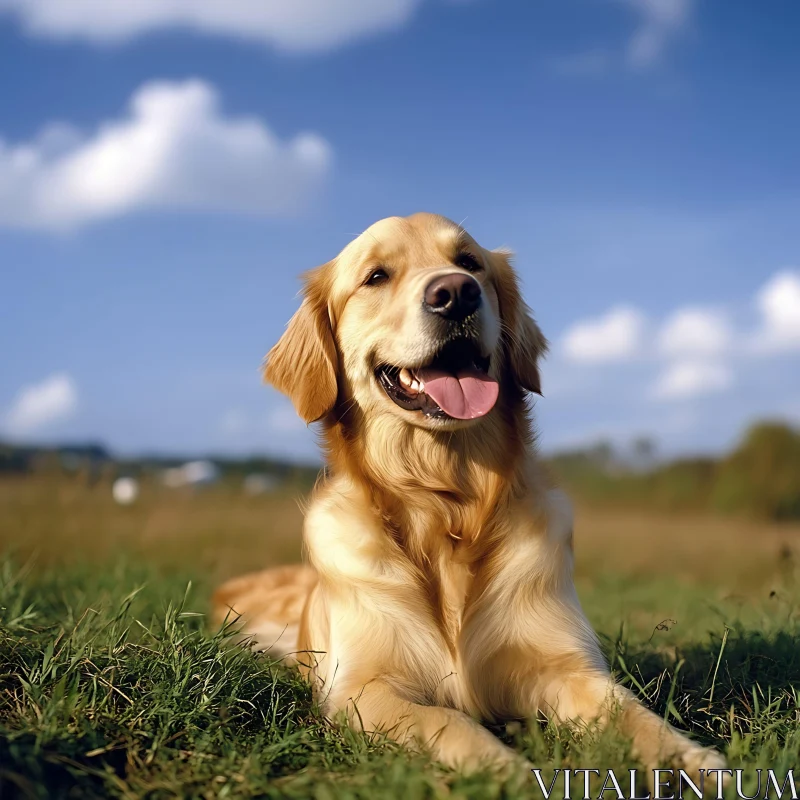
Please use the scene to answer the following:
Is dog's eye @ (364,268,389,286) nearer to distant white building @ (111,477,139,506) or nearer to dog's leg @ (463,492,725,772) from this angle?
dog's leg @ (463,492,725,772)

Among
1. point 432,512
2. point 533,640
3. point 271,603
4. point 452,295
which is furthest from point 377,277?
point 271,603

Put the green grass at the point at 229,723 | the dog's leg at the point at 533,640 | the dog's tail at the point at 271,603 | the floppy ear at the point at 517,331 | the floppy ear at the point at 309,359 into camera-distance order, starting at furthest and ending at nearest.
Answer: the dog's tail at the point at 271,603, the floppy ear at the point at 517,331, the floppy ear at the point at 309,359, the dog's leg at the point at 533,640, the green grass at the point at 229,723

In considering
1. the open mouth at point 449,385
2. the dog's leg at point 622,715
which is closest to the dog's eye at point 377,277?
the open mouth at point 449,385

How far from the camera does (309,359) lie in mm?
3482

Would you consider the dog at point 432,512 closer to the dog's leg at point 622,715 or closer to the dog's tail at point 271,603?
the dog's leg at point 622,715

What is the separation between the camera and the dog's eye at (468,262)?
346cm

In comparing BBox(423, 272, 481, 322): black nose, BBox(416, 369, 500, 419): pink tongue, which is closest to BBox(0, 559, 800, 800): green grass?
BBox(416, 369, 500, 419): pink tongue

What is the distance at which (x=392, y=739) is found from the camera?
252cm

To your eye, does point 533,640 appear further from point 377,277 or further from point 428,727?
point 377,277

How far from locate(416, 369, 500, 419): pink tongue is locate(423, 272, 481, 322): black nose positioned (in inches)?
9.0

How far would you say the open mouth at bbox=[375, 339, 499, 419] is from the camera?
10.1 ft

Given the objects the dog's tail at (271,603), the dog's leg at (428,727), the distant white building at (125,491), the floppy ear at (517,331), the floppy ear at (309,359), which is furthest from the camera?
the distant white building at (125,491)

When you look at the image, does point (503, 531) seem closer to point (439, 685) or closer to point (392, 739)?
point (439, 685)

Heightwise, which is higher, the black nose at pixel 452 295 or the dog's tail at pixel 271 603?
the black nose at pixel 452 295
